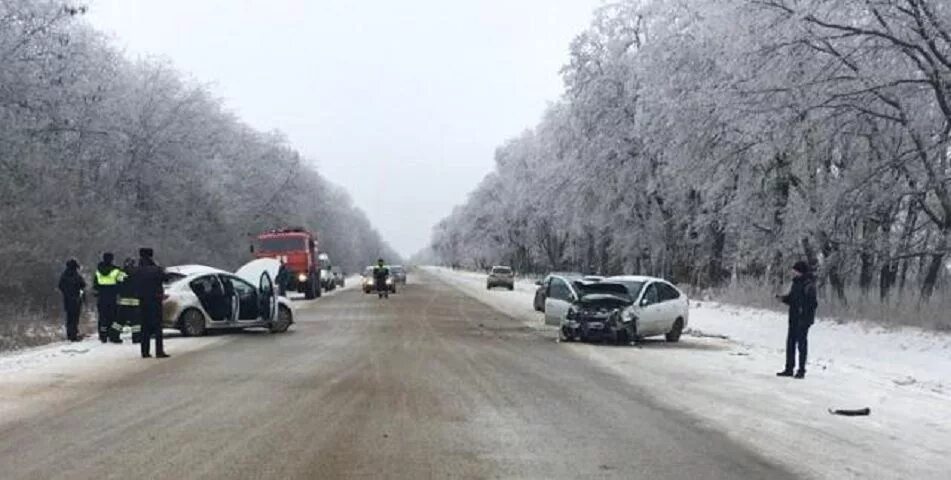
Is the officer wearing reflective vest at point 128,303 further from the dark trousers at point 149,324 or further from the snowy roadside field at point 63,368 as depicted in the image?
the dark trousers at point 149,324

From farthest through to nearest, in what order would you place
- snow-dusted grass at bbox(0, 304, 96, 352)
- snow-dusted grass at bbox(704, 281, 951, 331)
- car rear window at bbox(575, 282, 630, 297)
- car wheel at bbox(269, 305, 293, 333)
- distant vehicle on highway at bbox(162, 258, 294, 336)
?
car wheel at bbox(269, 305, 293, 333) < car rear window at bbox(575, 282, 630, 297) < distant vehicle on highway at bbox(162, 258, 294, 336) < snow-dusted grass at bbox(704, 281, 951, 331) < snow-dusted grass at bbox(0, 304, 96, 352)

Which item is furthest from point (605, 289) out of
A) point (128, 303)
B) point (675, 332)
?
point (128, 303)

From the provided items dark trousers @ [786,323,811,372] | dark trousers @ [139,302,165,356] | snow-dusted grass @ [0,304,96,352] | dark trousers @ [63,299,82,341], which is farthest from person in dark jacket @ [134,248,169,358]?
dark trousers @ [786,323,811,372]

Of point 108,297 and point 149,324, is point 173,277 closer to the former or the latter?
point 108,297

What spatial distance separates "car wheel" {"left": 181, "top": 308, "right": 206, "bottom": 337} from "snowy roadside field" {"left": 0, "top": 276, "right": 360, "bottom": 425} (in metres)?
0.38

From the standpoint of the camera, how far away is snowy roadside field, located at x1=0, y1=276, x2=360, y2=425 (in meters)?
11.9

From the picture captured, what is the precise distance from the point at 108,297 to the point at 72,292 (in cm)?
81

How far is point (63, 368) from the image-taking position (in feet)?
51.1

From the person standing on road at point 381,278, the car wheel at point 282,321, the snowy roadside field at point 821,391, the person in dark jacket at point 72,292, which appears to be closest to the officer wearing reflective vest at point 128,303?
the person in dark jacket at point 72,292

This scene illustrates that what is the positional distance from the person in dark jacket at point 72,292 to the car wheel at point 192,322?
8.08 ft

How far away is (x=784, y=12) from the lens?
851 inches

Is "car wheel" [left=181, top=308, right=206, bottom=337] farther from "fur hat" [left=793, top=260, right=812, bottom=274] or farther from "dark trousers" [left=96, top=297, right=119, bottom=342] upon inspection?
"fur hat" [left=793, top=260, right=812, bottom=274]

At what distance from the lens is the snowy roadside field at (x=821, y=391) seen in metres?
9.10

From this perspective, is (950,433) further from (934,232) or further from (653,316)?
(934,232)
